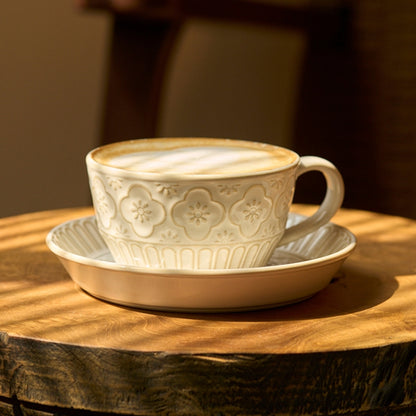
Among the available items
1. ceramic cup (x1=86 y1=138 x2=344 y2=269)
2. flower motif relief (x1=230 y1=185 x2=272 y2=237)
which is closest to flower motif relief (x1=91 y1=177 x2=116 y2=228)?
ceramic cup (x1=86 y1=138 x2=344 y2=269)

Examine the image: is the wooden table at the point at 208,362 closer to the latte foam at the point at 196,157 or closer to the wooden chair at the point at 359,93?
the latte foam at the point at 196,157

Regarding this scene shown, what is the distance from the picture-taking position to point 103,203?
24.3 inches

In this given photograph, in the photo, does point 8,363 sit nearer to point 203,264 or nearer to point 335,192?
point 203,264

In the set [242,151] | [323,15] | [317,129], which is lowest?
[317,129]

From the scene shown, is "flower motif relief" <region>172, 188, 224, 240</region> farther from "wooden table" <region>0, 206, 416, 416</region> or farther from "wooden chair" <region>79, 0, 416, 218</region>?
"wooden chair" <region>79, 0, 416, 218</region>

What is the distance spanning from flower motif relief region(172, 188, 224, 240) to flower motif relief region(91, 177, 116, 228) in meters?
0.06

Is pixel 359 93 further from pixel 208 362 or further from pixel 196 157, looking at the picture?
pixel 208 362

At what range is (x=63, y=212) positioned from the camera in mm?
930

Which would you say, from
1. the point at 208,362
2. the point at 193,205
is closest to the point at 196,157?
the point at 193,205

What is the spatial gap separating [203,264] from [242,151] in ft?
0.40

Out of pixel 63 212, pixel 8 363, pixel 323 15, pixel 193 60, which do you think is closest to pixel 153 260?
pixel 8 363

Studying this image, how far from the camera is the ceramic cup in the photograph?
22.5 inches

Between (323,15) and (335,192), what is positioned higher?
(323,15)

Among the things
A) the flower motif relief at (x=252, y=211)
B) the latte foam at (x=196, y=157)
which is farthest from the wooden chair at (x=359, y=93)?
the flower motif relief at (x=252, y=211)
